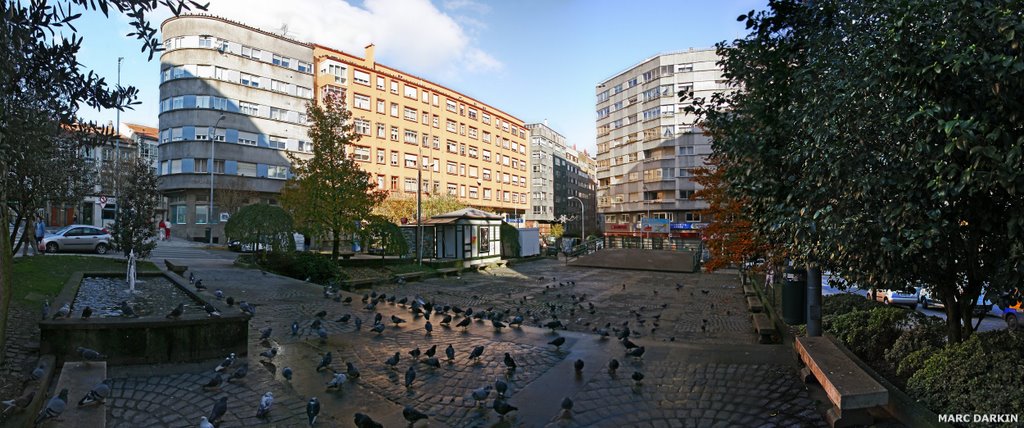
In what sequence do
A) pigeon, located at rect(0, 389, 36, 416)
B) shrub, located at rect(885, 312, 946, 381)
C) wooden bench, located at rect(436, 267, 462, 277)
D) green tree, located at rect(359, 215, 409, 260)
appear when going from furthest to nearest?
wooden bench, located at rect(436, 267, 462, 277)
green tree, located at rect(359, 215, 409, 260)
shrub, located at rect(885, 312, 946, 381)
pigeon, located at rect(0, 389, 36, 416)

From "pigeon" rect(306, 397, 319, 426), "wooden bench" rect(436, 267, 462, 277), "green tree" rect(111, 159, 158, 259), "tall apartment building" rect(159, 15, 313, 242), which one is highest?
"tall apartment building" rect(159, 15, 313, 242)

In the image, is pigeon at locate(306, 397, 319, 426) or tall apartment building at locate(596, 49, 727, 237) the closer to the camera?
pigeon at locate(306, 397, 319, 426)

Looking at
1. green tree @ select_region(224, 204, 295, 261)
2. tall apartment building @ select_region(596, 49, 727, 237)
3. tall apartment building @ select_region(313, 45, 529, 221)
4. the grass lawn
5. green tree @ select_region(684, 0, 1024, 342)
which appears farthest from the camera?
tall apartment building @ select_region(596, 49, 727, 237)

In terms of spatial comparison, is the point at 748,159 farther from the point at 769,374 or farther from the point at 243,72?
the point at 243,72

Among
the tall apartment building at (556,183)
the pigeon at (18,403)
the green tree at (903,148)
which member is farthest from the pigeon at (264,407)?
the tall apartment building at (556,183)

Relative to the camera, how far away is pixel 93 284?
11164 mm

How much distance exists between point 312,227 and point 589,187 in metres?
125

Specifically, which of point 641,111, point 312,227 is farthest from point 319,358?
point 641,111

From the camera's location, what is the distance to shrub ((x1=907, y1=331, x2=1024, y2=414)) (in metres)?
3.89

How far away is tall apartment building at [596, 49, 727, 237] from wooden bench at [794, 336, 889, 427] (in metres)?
56.0

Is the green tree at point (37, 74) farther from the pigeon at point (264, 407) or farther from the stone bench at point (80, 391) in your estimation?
the pigeon at point (264, 407)

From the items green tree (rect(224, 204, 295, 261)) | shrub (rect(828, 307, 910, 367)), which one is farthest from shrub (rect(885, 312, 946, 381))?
green tree (rect(224, 204, 295, 261))

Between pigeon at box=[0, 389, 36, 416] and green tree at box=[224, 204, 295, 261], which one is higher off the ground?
green tree at box=[224, 204, 295, 261]

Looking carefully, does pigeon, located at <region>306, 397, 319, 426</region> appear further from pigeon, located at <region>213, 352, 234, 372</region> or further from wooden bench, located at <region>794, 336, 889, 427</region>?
wooden bench, located at <region>794, 336, 889, 427</region>
